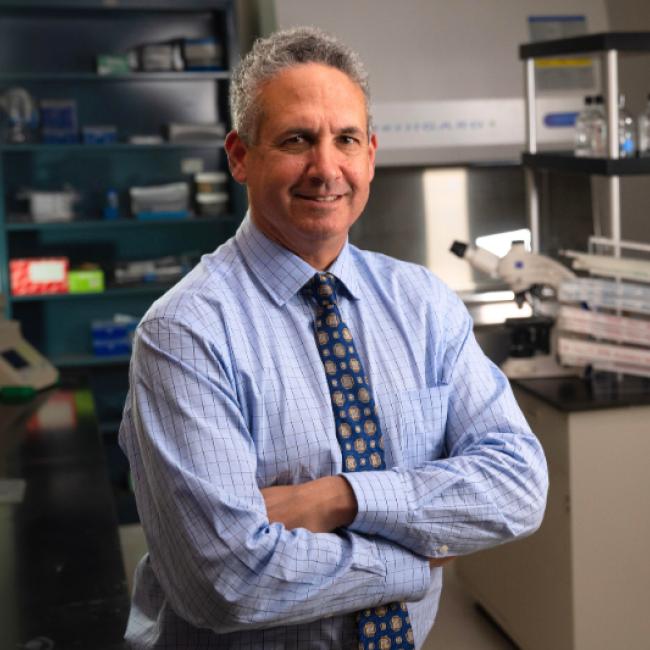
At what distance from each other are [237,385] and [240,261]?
21 centimetres

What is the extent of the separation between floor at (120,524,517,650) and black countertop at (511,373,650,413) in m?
0.86

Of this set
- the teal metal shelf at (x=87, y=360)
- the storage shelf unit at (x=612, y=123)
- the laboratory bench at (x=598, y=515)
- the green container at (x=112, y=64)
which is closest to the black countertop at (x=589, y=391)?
the laboratory bench at (x=598, y=515)

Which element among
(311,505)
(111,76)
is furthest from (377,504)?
(111,76)

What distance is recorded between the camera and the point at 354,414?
1.33 metres

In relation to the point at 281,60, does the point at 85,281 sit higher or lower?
lower

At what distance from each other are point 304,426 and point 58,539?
3.28ft

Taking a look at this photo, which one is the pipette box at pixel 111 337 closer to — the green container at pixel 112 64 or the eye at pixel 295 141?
the green container at pixel 112 64

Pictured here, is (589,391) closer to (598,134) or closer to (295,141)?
(598,134)

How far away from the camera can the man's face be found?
131 cm

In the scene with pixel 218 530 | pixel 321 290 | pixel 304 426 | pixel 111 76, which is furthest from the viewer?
pixel 111 76

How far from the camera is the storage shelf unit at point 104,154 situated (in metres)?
4.67

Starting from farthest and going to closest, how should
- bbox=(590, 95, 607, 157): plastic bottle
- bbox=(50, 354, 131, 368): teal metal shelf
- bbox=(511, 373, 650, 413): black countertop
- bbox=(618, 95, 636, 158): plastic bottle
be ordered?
bbox=(50, 354, 131, 368): teal metal shelf
bbox=(590, 95, 607, 157): plastic bottle
bbox=(618, 95, 636, 158): plastic bottle
bbox=(511, 373, 650, 413): black countertop

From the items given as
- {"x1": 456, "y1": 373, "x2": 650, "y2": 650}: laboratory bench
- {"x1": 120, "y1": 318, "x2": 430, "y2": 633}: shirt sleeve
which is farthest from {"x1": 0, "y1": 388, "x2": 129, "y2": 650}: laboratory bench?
{"x1": 456, "y1": 373, "x2": 650, "y2": 650}: laboratory bench

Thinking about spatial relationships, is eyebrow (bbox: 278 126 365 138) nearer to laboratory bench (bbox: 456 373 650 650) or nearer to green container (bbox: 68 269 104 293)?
laboratory bench (bbox: 456 373 650 650)
